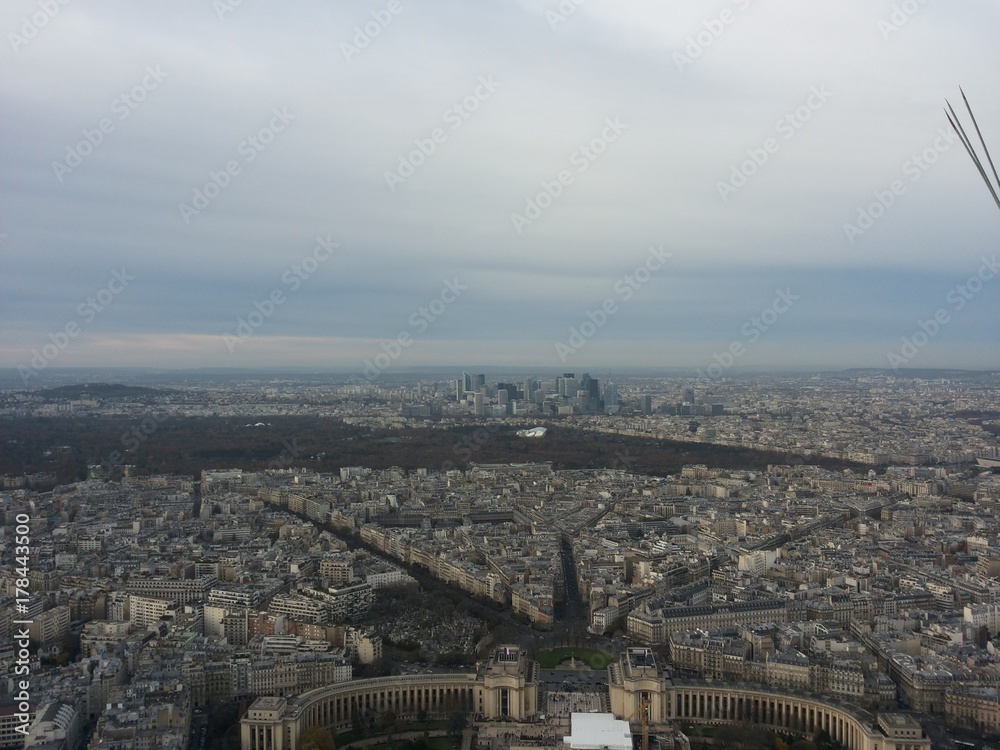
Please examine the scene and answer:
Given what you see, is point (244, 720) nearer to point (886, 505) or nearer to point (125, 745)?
point (125, 745)

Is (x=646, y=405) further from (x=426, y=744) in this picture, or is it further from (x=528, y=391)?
(x=426, y=744)

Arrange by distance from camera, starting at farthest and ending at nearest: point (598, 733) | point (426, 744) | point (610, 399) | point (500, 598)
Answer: point (610, 399) < point (500, 598) < point (426, 744) < point (598, 733)

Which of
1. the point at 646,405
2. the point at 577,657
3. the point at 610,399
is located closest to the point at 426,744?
the point at 577,657

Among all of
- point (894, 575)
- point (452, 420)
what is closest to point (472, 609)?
point (894, 575)

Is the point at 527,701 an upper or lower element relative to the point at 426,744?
upper

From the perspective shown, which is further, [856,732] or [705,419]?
[705,419]

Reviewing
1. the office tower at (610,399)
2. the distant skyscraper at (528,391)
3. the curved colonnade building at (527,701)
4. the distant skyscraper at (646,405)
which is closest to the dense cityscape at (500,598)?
the curved colonnade building at (527,701)

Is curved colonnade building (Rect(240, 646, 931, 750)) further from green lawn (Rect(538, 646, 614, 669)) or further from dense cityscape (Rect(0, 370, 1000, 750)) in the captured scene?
green lawn (Rect(538, 646, 614, 669))
